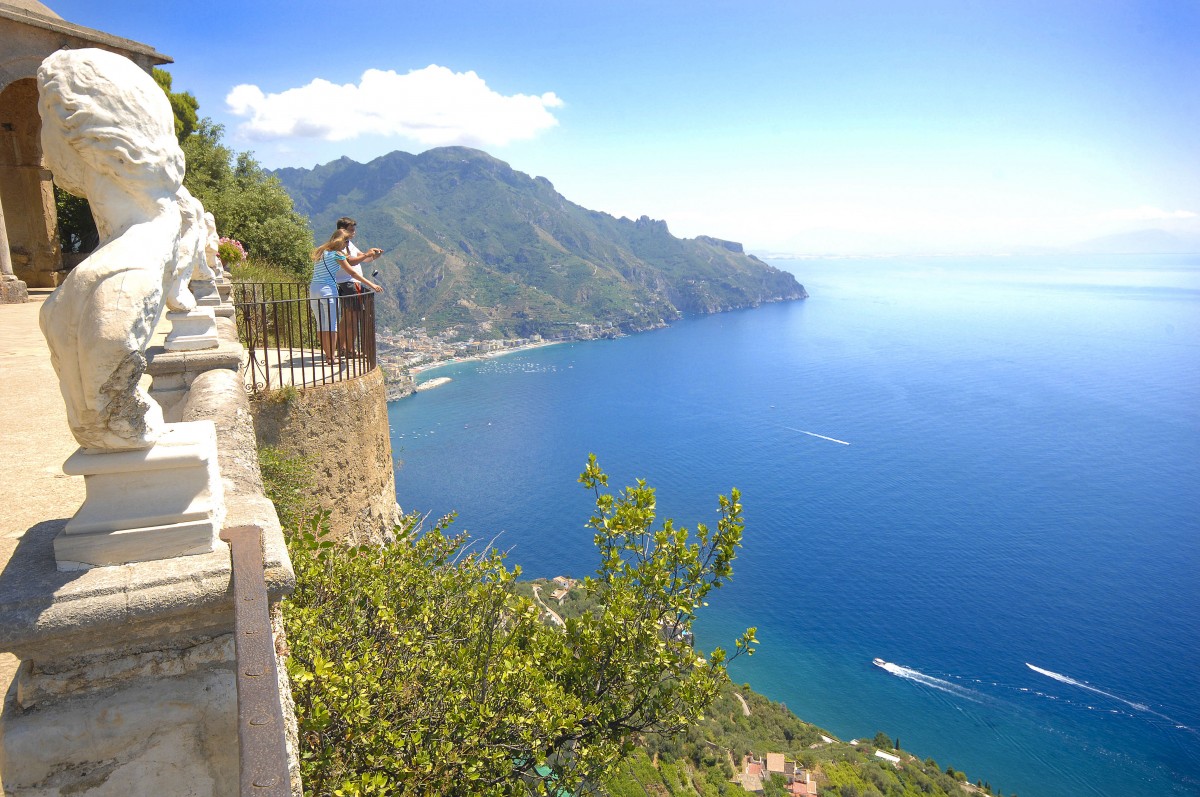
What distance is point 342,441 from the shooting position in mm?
7754

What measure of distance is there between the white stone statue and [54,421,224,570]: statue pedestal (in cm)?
6

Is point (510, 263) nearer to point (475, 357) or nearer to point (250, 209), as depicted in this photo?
point (475, 357)

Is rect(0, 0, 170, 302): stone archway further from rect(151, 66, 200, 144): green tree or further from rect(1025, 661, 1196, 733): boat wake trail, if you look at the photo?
rect(1025, 661, 1196, 733): boat wake trail

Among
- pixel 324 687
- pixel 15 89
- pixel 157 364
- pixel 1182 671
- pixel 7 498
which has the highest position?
pixel 15 89

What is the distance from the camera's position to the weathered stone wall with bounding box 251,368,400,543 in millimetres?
7082

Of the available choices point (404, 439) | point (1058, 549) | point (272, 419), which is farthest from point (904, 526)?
point (272, 419)

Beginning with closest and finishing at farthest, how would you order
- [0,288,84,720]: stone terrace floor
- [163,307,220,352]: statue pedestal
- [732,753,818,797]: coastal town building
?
[0,288,84,720]: stone terrace floor → [163,307,220,352]: statue pedestal → [732,753,818,797]: coastal town building

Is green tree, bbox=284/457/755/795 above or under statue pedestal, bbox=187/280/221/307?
under

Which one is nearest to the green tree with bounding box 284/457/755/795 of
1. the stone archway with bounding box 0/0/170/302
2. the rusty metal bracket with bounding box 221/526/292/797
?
the rusty metal bracket with bounding box 221/526/292/797

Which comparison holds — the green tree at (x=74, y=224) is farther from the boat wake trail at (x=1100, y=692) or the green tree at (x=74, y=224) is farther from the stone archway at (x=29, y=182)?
the boat wake trail at (x=1100, y=692)

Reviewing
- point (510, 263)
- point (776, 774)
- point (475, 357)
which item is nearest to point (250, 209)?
point (776, 774)

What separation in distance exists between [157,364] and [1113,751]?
46.2 meters

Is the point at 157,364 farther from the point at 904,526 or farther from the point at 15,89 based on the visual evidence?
the point at 904,526

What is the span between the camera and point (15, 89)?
14820mm
